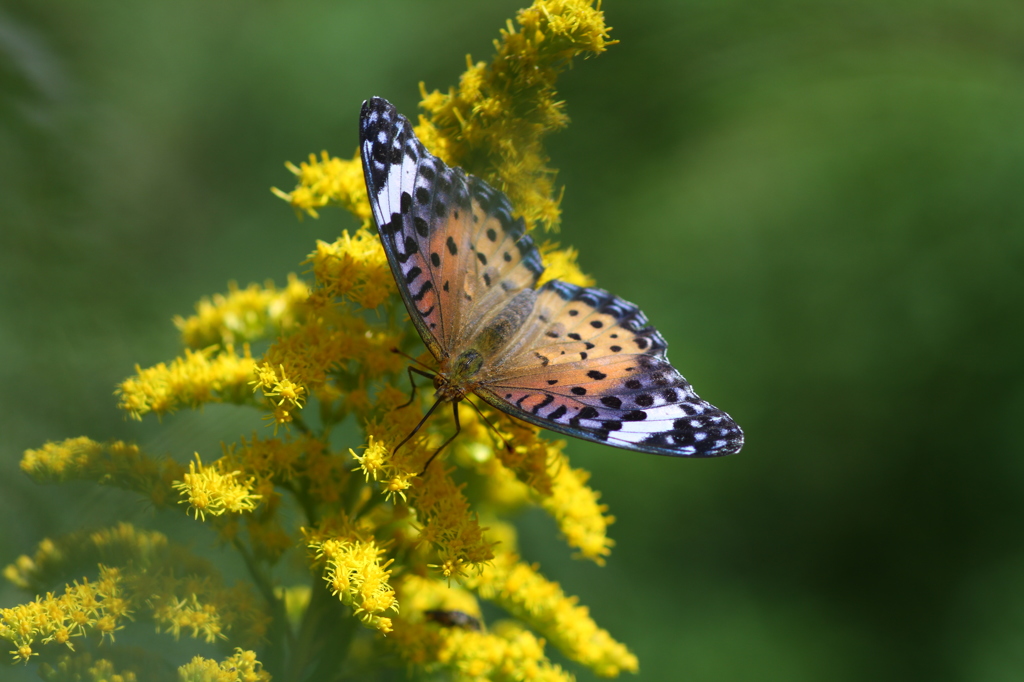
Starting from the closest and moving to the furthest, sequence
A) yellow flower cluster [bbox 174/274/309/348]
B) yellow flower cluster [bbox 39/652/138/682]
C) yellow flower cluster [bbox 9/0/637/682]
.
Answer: yellow flower cluster [bbox 39/652/138/682]
yellow flower cluster [bbox 9/0/637/682]
yellow flower cluster [bbox 174/274/309/348]

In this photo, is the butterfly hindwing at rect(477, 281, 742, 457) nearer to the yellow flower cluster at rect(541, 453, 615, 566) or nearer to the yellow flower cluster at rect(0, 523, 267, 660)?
the yellow flower cluster at rect(541, 453, 615, 566)

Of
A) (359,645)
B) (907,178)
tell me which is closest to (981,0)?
(907,178)

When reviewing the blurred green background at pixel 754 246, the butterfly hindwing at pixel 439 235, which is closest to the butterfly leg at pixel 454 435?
the butterfly hindwing at pixel 439 235

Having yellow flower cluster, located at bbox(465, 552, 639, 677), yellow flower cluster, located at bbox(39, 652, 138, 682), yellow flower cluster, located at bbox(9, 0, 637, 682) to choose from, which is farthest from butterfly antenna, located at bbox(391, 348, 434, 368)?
yellow flower cluster, located at bbox(39, 652, 138, 682)

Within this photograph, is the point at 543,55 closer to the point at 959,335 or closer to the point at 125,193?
the point at 125,193

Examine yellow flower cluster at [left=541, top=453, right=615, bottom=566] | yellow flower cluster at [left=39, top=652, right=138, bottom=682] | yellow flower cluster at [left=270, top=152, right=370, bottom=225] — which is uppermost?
yellow flower cluster at [left=270, top=152, right=370, bottom=225]

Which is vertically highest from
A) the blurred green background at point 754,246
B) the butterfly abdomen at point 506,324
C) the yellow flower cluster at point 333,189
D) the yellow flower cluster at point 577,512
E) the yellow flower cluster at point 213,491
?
the blurred green background at point 754,246

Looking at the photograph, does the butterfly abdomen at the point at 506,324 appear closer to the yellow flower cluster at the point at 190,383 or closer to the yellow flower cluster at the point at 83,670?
the yellow flower cluster at the point at 190,383

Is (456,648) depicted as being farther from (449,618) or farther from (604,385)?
(604,385)
